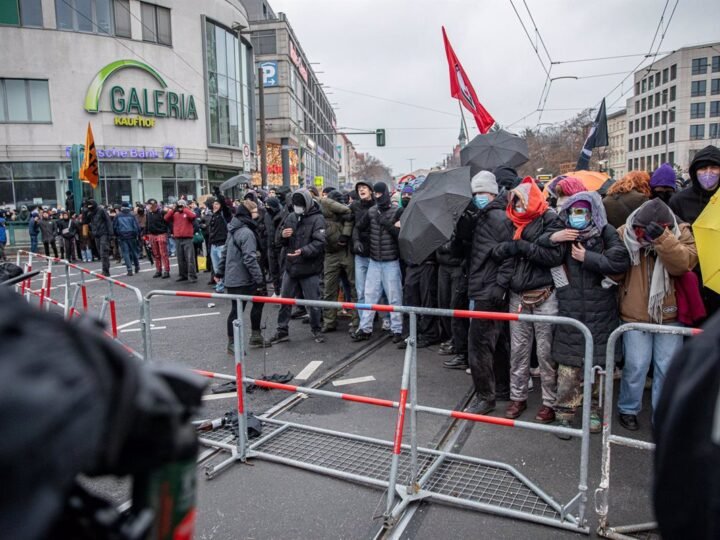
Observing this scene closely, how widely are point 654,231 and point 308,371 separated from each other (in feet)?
13.2

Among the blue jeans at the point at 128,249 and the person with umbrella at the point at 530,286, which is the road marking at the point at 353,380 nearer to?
the person with umbrella at the point at 530,286

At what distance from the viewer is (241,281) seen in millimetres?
7332

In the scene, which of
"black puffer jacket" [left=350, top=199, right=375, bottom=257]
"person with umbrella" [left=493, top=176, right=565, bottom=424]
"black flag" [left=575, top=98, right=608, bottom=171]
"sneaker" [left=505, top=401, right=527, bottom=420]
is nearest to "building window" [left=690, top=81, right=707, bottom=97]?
"black flag" [left=575, top=98, right=608, bottom=171]

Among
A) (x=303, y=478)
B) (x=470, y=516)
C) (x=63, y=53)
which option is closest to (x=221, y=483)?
(x=303, y=478)

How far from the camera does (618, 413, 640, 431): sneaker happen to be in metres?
4.69

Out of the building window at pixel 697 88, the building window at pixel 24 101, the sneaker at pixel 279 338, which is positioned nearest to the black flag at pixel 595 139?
the sneaker at pixel 279 338

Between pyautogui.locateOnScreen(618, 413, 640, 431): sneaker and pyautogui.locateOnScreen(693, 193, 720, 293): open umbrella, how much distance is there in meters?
1.32

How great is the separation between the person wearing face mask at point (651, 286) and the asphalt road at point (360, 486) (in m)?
0.55

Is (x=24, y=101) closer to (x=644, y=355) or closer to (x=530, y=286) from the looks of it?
(x=530, y=286)

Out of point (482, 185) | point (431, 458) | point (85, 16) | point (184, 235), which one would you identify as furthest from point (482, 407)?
point (85, 16)

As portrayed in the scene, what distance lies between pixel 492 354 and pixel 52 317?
4.67 m

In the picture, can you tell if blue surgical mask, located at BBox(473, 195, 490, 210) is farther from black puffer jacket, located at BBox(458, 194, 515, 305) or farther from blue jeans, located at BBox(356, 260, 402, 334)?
blue jeans, located at BBox(356, 260, 402, 334)

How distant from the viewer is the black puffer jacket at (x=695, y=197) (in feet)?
17.1

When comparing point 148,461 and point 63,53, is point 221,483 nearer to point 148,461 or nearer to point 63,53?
point 148,461
